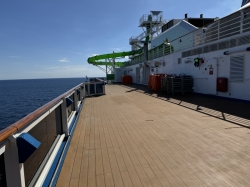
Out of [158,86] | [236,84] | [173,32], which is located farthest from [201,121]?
[173,32]

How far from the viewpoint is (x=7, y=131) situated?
1.37 metres

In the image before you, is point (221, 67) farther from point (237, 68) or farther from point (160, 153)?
point (160, 153)

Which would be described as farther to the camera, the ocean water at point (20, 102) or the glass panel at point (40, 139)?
the ocean water at point (20, 102)

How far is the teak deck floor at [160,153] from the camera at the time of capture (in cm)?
271

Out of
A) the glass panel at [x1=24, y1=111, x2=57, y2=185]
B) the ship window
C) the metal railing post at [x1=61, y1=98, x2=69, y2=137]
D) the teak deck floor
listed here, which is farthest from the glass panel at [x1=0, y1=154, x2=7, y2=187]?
the ship window

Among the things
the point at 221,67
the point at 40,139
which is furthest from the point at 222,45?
the point at 40,139

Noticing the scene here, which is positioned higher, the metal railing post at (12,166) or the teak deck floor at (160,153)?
the metal railing post at (12,166)

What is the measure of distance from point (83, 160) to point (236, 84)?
7976 mm

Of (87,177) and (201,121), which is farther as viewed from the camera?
(201,121)

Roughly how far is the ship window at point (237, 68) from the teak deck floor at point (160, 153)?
11.3 ft

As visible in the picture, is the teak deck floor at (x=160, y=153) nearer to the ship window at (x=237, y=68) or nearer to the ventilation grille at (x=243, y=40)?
A: the ship window at (x=237, y=68)

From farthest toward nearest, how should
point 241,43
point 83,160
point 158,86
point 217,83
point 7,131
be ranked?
1. point 158,86
2. point 217,83
3. point 241,43
4. point 83,160
5. point 7,131

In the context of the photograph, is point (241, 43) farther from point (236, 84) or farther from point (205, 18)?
point (205, 18)

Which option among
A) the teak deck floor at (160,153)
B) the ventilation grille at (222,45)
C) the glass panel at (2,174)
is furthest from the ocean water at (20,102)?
the glass panel at (2,174)
